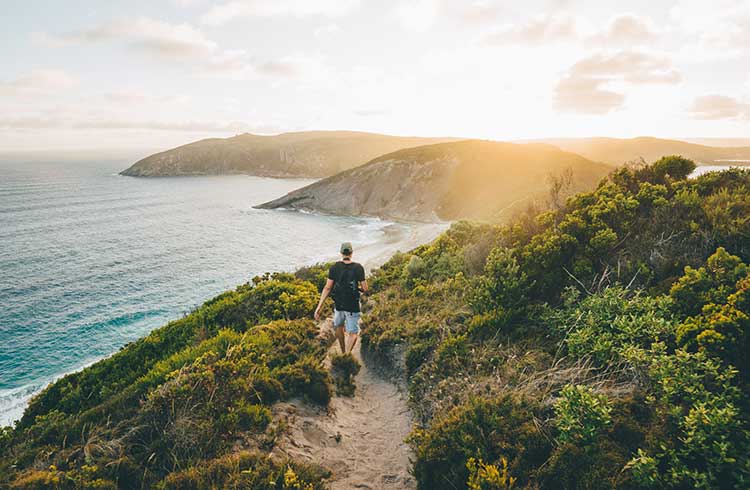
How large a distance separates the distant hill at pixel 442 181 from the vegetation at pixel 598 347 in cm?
5312

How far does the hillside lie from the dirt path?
42mm

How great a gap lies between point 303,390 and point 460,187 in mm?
65294

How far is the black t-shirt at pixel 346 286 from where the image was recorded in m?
8.48

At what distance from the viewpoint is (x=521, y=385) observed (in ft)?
19.8

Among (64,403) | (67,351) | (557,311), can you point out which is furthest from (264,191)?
(557,311)

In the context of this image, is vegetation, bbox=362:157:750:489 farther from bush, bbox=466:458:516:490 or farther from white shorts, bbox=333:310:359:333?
white shorts, bbox=333:310:359:333

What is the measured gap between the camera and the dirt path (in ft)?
20.1

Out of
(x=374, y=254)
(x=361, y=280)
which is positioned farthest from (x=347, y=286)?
(x=374, y=254)

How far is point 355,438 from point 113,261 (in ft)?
133

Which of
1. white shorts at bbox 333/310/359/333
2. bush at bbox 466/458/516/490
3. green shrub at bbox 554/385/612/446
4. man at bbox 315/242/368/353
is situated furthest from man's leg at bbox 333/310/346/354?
green shrub at bbox 554/385/612/446

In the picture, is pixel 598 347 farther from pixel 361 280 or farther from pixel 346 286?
pixel 346 286

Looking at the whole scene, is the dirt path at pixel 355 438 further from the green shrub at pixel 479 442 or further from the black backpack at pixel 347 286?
the black backpack at pixel 347 286

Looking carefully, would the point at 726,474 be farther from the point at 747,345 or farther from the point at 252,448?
the point at 252,448

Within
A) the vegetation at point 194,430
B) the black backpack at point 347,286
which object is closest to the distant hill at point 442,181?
the black backpack at point 347,286
